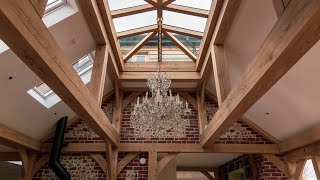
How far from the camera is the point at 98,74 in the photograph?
3.48 metres

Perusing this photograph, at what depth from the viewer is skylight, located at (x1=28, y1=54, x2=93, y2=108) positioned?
426 centimetres

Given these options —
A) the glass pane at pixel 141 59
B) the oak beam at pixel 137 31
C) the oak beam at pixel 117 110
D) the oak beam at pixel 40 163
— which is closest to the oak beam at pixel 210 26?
the oak beam at pixel 137 31

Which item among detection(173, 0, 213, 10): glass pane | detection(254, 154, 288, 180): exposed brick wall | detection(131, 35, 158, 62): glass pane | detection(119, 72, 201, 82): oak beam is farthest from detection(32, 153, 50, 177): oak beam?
detection(254, 154, 288, 180): exposed brick wall

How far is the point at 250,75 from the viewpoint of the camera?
2.27m

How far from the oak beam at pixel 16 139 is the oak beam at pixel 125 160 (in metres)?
1.76

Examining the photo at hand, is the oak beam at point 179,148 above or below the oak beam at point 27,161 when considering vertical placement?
above

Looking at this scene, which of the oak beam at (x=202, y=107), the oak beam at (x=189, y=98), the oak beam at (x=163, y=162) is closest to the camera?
the oak beam at (x=163, y=162)

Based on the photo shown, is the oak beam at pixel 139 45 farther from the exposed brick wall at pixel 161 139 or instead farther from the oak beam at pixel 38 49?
the oak beam at pixel 38 49

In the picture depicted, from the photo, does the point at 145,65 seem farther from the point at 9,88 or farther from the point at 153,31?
the point at 9,88

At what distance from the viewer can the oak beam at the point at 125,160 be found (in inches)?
200

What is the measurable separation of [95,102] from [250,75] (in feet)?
6.61

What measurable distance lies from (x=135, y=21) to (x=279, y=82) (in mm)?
2646

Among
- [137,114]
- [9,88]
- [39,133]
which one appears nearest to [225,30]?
[137,114]

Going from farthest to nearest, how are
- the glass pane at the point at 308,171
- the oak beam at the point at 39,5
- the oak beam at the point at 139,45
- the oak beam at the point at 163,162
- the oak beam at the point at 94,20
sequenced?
the oak beam at the point at 163,162
the glass pane at the point at 308,171
the oak beam at the point at 139,45
the oak beam at the point at 94,20
the oak beam at the point at 39,5
